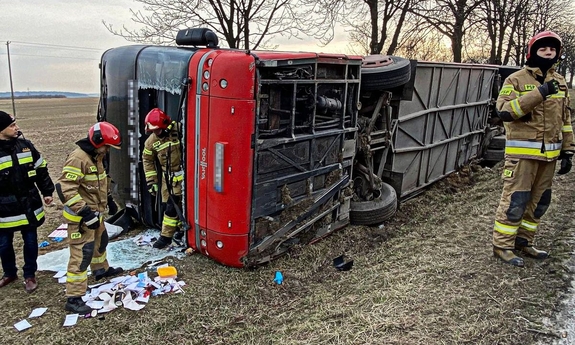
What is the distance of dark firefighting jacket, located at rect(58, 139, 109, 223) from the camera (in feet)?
11.2

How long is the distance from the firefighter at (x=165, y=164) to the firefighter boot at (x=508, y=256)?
3.28 metres

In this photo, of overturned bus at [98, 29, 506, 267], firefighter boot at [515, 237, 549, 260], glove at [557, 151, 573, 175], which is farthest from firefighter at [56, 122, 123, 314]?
glove at [557, 151, 573, 175]

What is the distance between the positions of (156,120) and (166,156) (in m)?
0.43

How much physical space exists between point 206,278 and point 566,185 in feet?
20.4

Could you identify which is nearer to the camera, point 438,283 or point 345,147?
point 438,283

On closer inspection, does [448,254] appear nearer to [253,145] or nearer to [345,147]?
[345,147]

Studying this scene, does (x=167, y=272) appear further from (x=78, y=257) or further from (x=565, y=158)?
(x=565, y=158)

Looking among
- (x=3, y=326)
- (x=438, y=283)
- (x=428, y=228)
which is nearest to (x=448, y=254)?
(x=438, y=283)

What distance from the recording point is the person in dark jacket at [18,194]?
11.9 ft

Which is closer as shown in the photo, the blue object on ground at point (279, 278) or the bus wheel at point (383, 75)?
the blue object on ground at point (279, 278)

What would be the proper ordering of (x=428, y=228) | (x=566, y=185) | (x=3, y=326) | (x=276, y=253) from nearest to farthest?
(x=3, y=326) < (x=276, y=253) < (x=428, y=228) < (x=566, y=185)

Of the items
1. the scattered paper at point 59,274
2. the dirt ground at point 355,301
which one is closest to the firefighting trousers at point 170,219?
the dirt ground at point 355,301

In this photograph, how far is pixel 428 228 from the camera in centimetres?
563

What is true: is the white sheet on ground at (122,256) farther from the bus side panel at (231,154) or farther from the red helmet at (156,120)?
the red helmet at (156,120)
